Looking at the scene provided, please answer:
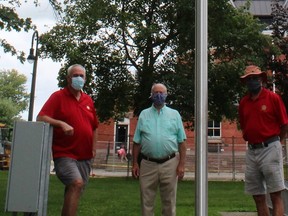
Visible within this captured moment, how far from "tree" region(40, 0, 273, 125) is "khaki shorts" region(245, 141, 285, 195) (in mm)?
17534

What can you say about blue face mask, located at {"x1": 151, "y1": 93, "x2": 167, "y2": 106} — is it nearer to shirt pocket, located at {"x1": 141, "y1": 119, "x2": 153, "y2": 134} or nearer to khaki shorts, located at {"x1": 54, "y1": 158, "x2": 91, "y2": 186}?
shirt pocket, located at {"x1": 141, "y1": 119, "x2": 153, "y2": 134}

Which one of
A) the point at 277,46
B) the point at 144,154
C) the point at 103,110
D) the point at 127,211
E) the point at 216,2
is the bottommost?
the point at 127,211

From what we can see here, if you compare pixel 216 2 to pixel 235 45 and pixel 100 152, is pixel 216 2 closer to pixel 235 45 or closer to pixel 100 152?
pixel 235 45

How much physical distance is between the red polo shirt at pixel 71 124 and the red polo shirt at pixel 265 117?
1.83m

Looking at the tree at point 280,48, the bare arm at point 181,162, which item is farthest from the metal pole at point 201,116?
the tree at point 280,48

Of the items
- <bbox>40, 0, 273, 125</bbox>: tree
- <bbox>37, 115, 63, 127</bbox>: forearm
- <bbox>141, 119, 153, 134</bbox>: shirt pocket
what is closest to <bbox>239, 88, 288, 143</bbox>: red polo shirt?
<bbox>141, 119, 153, 134</bbox>: shirt pocket

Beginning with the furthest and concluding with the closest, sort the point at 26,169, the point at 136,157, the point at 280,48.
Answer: the point at 280,48, the point at 136,157, the point at 26,169

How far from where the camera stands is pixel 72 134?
5.36 m

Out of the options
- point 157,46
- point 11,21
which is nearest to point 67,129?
point 11,21

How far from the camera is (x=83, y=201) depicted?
37.0 ft

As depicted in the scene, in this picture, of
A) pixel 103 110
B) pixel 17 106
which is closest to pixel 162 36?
pixel 103 110

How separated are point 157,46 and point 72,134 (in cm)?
2054

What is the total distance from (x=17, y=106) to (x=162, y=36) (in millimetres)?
70235

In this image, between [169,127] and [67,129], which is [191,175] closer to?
[169,127]
